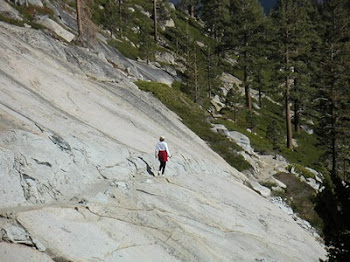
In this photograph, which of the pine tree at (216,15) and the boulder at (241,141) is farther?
the pine tree at (216,15)

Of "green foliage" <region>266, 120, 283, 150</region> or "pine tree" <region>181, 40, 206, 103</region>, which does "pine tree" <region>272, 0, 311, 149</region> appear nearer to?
"green foliage" <region>266, 120, 283, 150</region>

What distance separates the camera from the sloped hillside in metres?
8.91

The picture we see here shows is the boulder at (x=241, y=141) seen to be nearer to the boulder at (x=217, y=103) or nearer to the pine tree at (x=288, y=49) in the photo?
the pine tree at (x=288, y=49)

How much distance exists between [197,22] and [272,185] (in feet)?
265

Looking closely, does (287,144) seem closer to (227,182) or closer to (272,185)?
(272,185)

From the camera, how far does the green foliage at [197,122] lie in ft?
81.0

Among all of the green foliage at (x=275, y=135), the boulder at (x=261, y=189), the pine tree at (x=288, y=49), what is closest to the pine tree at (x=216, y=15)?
the pine tree at (x=288, y=49)

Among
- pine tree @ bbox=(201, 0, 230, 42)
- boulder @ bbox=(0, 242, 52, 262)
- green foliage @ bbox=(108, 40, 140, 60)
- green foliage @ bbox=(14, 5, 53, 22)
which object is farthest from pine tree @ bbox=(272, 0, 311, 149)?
pine tree @ bbox=(201, 0, 230, 42)

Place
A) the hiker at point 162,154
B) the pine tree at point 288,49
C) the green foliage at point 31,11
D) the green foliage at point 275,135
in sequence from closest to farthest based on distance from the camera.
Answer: the hiker at point 162,154 → the green foliage at point 31,11 → the pine tree at point 288,49 → the green foliage at point 275,135

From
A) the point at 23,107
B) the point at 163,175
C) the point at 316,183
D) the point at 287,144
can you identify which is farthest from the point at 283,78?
the point at 23,107

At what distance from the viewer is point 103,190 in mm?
11469

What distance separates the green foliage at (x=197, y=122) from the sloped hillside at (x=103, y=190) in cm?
318

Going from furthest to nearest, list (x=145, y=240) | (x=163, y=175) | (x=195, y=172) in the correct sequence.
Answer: (x=195, y=172) → (x=163, y=175) → (x=145, y=240)

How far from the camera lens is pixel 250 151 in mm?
A: 28406
